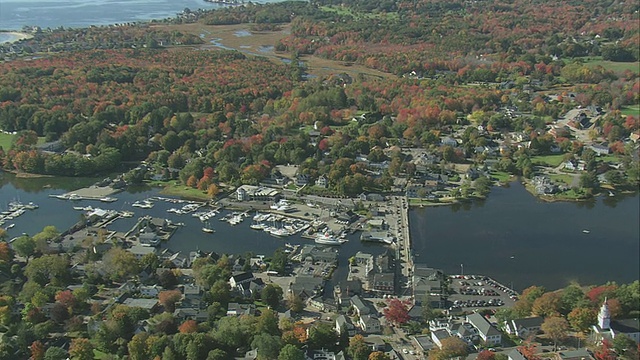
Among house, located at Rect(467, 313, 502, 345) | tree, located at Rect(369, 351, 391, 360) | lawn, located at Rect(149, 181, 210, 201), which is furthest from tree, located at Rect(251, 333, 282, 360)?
lawn, located at Rect(149, 181, 210, 201)

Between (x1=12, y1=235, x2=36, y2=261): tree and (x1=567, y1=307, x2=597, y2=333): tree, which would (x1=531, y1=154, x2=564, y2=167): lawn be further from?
(x1=12, y1=235, x2=36, y2=261): tree

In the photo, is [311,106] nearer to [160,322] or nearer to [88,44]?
[160,322]

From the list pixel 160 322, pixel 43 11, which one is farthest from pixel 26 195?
pixel 43 11

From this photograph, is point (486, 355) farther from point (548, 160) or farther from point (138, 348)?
point (548, 160)

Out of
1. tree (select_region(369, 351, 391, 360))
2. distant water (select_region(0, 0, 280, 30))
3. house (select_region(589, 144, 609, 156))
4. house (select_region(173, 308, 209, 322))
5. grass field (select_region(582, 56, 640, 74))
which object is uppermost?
grass field (select_region(582, 56, 640, 74))

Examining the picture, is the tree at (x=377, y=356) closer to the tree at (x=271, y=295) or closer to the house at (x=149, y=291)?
the tree at (x=271, y=295)
